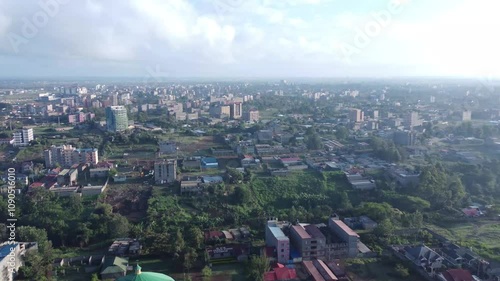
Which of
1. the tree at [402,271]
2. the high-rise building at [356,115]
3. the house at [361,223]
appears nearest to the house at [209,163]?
the house at [361,223]

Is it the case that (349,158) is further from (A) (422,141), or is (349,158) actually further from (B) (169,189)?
(B) (169,189)

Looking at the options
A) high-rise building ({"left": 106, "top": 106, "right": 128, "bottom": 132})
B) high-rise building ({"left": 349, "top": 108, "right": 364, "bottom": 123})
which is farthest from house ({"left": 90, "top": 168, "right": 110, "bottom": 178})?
high-rise building ({"left": 349, "top": 108, "right": 364, "bottom": 123})

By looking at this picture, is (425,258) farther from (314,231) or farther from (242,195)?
(242,195)

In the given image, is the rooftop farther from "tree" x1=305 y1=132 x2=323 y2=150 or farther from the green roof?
"tree" x1=305 y1=132 x2=323 y2=150

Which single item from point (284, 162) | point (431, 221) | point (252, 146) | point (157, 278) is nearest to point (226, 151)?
point (252, 146)

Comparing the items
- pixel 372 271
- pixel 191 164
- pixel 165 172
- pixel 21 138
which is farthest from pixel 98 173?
pixel 372 271
